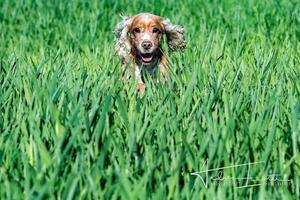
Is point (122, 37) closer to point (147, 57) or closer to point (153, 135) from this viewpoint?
point (147, 57)

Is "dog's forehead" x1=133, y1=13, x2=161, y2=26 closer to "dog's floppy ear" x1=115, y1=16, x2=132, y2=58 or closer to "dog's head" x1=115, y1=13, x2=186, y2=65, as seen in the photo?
"dog's head" x1=115, y1=13, x2=186, y2=65

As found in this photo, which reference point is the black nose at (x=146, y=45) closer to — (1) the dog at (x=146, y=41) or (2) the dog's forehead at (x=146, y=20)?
(1) the dog at (x=146, y=41)

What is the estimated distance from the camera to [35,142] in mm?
2336

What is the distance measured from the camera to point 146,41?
4.53m

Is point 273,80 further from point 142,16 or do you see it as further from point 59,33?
point 59,33

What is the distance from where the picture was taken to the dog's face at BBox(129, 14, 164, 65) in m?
4.53

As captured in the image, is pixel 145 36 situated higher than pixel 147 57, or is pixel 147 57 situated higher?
pixel 145 36

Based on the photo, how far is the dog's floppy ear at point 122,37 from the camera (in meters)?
4.88

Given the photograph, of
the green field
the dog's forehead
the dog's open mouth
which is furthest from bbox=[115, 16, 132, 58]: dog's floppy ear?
the green field

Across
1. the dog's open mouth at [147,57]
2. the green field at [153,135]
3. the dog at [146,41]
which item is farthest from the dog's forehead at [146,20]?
the green field at [153,135]

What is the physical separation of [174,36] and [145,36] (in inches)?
18.2

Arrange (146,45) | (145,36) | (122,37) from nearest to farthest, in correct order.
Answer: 1. (146,45)
2. (145,36)
3. (122,37)

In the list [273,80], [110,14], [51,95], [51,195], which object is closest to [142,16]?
[273,80]

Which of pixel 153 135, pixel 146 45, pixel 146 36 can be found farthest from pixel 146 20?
pixel 153 135
